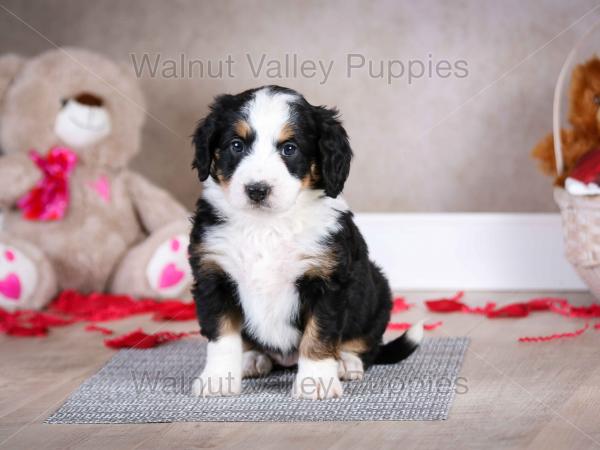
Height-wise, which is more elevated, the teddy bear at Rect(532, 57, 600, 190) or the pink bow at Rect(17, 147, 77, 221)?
the teddy bear at Rect(532, 57, 600, 190)

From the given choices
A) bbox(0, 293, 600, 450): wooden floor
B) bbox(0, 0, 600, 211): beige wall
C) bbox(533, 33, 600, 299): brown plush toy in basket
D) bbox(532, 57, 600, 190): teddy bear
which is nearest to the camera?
bbox(0, 293, 600, 450): wooden floor

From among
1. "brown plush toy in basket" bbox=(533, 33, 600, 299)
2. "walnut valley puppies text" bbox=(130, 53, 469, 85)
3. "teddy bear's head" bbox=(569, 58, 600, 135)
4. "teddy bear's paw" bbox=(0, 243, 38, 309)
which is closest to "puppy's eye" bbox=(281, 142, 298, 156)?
"brown plush toy in basket" bbox=(533, 33, 600, 299)

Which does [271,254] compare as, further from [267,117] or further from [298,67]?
[298,67]

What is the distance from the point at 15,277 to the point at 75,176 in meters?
0.54

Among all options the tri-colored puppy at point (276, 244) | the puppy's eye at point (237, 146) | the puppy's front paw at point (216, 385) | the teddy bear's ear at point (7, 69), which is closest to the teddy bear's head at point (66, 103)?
the teddy bear's ear at point (7, 69)

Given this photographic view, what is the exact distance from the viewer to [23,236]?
354cm

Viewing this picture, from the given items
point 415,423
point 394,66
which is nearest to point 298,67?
point 394,66

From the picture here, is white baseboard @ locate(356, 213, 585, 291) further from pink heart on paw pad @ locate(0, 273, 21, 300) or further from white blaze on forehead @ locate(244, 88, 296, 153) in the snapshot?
white blaze on forehead @ locate(244, 88, 296, 153)

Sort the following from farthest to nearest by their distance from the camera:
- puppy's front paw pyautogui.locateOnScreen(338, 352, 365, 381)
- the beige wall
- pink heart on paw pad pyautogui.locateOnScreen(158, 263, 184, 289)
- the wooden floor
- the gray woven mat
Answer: the beige wall → pink heart on paw pad pyautogui.locateOnScreen(158, 263, 184, 289) → puppy's front paw pyautogui.locateOnScreen(338, 352, 365, 381) → the gray woven mat → the wooden floor

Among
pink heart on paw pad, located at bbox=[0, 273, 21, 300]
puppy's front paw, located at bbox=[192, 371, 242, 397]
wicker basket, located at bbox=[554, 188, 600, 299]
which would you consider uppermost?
wicker basket, located at bbox=[554, 188, 600, 299]

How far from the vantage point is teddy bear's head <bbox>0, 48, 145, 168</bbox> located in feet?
11.6

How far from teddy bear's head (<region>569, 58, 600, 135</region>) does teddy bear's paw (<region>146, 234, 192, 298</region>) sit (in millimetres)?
1500

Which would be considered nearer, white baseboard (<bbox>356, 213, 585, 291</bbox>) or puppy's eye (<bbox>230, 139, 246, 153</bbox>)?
puppy's eye (<bbox>230, 139, 246, 153</bbox>)

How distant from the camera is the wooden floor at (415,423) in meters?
1.90
